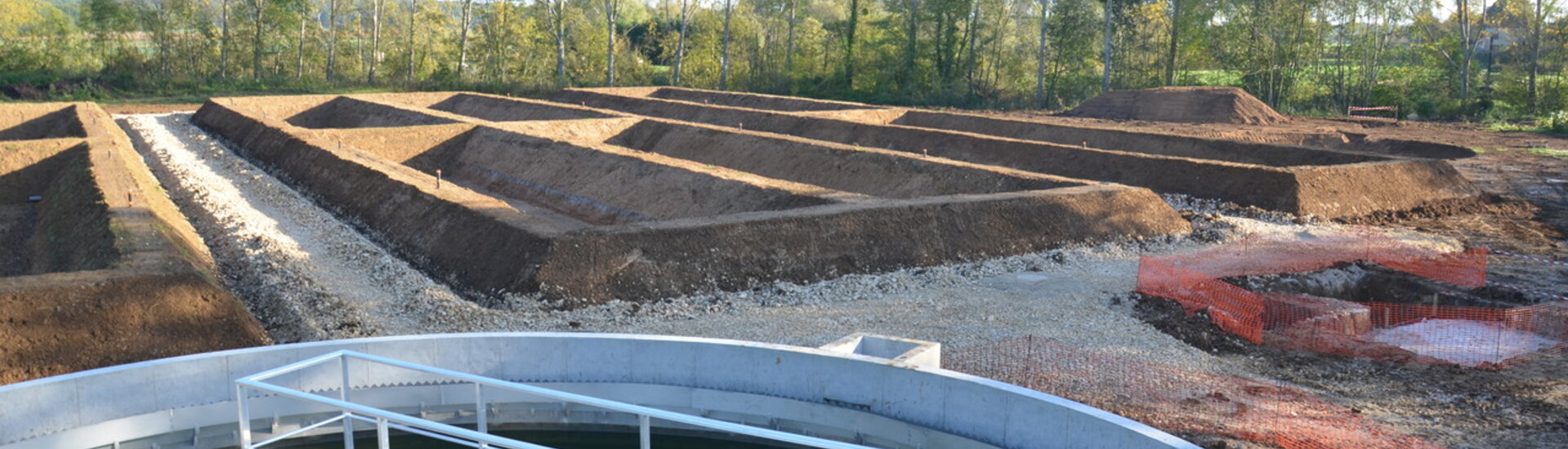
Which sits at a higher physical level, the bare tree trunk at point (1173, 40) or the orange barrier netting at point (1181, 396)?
the bare tree trunk at point (1173, 40)

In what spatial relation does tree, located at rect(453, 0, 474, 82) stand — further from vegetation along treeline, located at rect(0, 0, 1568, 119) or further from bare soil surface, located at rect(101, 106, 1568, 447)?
bare soil surface, located at rect(101, 106, 1568, 447)

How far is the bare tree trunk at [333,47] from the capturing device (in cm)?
4928

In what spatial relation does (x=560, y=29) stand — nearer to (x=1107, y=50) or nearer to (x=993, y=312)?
(x=1107, y=50)

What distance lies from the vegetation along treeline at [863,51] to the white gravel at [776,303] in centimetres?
2879

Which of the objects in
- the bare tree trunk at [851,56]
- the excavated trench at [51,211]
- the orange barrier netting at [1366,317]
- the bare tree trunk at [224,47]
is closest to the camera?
the orange barrier netting at [1366,317]

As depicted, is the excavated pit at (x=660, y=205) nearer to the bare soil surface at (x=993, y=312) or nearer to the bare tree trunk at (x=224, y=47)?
the bare soil surface at (x=993, y=312)

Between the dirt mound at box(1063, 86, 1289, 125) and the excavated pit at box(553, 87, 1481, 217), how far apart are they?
6977 mm

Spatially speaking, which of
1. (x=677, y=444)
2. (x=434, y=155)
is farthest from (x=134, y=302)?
(x=434, y=155)

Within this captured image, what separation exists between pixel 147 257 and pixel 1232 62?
39.9 meters

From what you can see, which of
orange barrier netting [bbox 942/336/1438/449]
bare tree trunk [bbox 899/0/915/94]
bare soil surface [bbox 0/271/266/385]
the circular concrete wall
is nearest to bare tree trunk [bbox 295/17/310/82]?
bare tree trunk [bbox 899/0/915/94]

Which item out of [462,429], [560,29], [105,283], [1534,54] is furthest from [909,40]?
[462,429]

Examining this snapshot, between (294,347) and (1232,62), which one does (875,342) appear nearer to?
(294,347)

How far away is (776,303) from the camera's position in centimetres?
1216

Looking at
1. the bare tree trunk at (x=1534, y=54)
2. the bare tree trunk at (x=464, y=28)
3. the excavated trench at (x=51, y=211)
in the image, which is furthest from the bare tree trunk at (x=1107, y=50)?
the excavated trench at (x=51, y=211)
